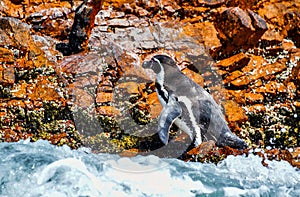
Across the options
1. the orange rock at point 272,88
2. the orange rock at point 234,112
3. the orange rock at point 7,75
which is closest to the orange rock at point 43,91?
the orange rock at point 7,75

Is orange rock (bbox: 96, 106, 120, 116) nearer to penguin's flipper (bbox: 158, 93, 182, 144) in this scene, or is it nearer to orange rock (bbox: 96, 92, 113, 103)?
orange rock (bbox: 96, 92, 113, 103)

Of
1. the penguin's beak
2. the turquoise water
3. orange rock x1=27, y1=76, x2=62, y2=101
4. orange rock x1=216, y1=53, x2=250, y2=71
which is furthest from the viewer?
orange rock x1=216, y1=53, x2=250, y2=71

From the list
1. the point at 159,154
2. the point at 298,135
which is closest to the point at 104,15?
the point at 159,154

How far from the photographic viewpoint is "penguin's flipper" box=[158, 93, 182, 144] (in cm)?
433

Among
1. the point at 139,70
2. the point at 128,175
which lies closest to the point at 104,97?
the point at 139,70

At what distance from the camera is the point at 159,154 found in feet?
15.8

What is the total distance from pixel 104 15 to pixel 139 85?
58.7 inches

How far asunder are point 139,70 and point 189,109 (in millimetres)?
1061

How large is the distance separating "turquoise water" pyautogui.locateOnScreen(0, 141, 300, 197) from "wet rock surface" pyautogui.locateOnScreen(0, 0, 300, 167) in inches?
11.8

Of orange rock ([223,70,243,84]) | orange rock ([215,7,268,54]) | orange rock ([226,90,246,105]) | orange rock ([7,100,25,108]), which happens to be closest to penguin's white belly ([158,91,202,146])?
orange rock ([226,90,246,105])

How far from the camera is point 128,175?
3771 millimetres

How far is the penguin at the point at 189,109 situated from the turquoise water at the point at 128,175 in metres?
0.39

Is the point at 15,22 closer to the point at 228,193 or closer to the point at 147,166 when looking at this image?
the point at 147,166

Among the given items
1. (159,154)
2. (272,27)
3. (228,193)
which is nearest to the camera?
(228,193)
